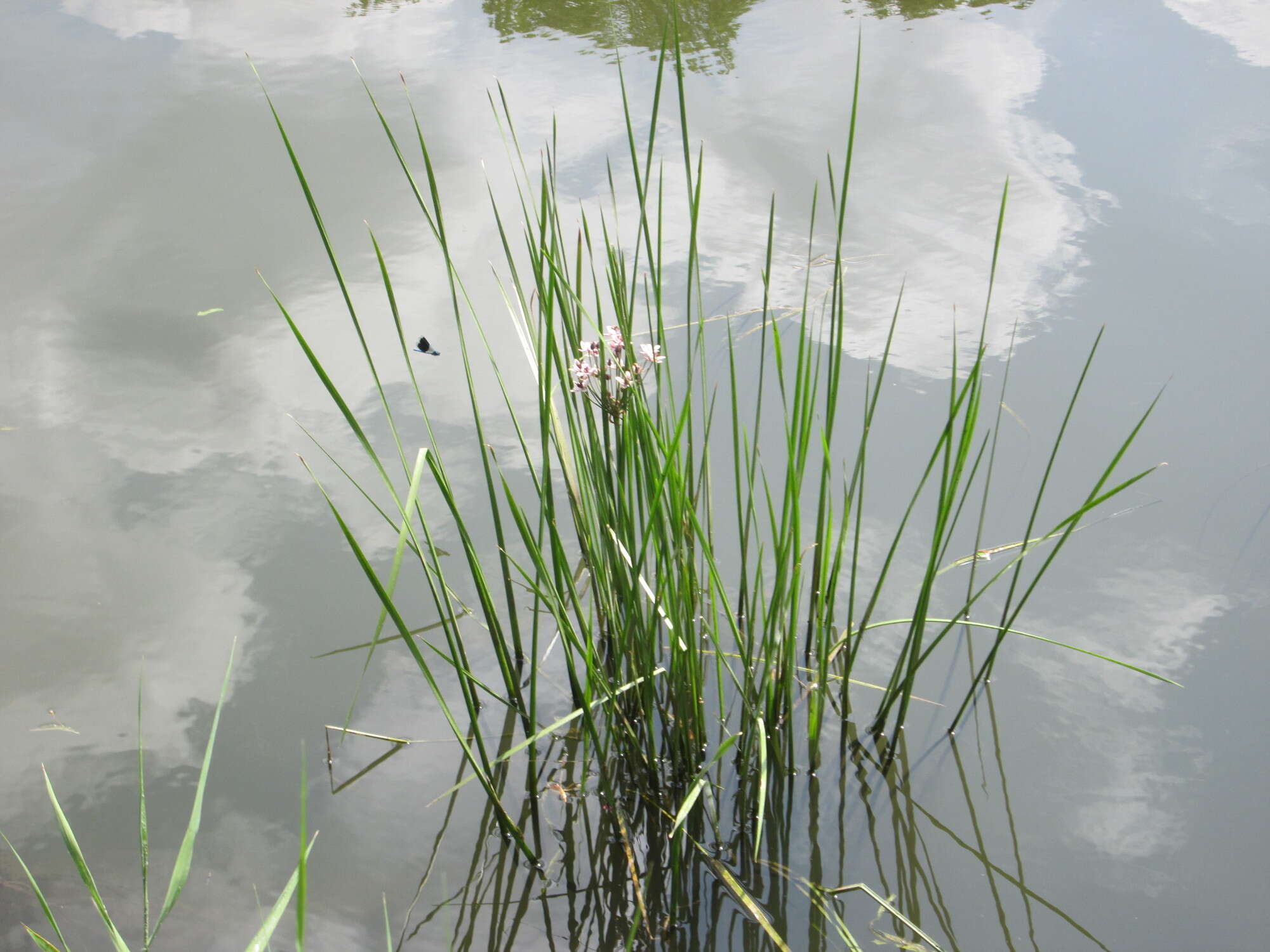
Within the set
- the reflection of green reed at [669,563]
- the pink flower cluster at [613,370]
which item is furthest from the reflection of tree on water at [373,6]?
the pink flower cluster at [613,370]

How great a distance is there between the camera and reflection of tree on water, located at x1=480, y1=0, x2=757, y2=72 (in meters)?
2.70

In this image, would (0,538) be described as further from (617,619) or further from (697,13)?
(697,13)

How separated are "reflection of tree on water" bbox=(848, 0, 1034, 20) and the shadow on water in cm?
223

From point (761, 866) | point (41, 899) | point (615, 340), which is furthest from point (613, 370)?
point (41, 899)

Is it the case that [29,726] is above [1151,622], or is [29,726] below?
below

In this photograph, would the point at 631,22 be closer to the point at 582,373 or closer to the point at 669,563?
the point at 582,373

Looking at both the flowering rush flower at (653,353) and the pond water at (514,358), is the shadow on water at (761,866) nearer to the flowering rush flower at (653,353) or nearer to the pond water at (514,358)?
the pond water at (514,358)

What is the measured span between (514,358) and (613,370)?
85cm

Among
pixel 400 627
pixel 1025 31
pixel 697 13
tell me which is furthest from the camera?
pixel 697 13

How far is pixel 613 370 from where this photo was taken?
41.2 inches

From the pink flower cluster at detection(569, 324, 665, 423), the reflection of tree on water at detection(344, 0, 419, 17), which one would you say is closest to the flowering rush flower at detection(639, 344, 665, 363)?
the pink flower cluster at detection(569, 324, 665, 423)

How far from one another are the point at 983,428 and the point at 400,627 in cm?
105

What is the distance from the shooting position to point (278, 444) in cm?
172

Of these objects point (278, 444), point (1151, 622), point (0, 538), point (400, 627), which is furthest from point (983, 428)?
point (0, 538)
